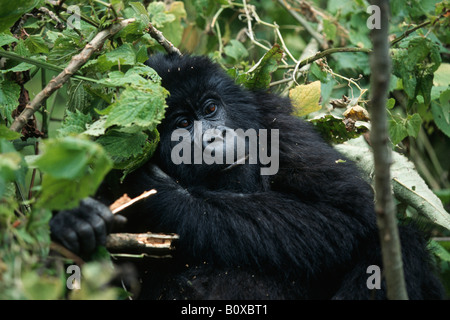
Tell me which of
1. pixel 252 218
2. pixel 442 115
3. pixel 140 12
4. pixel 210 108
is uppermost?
pixel 140 12

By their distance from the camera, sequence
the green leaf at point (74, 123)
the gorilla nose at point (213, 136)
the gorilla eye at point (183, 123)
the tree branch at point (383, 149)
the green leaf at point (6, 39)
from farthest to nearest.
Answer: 1. the gorilla eye at point (183, 123)
2. the gorilla nose at point (213, 136)
3. the green leaf at point (6, 39)
4. the green leaf at point (74, 123)
5. the tree branch at point (383, 149)

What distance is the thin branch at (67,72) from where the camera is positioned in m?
2.98

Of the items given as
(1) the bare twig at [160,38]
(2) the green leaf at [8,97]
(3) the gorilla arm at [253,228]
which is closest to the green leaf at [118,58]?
(1) the bare twig at [160,38]

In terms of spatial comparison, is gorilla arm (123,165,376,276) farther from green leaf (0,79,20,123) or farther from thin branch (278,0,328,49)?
thin branch (278,0,328,49)

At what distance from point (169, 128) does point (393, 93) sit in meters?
2.63

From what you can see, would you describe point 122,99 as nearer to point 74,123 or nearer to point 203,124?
point 74,123

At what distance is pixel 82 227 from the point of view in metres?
2.52

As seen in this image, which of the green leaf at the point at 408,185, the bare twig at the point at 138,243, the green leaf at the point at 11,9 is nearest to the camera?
the bare twig at the point at 138,243

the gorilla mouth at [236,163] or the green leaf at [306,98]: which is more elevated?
the green leaf at [306,98]

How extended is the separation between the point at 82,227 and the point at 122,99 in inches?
29.8

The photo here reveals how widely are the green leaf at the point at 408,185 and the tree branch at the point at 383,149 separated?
181 centimetres

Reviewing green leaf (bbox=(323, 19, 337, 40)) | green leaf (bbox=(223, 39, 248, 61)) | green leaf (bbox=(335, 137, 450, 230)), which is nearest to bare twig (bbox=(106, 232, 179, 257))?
green leaf (bbox=(335, 137, 450, 230))

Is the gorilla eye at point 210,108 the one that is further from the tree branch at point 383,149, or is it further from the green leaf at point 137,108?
the tree branch at point 383,149

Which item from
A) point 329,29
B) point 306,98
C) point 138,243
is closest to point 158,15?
point 306,98
